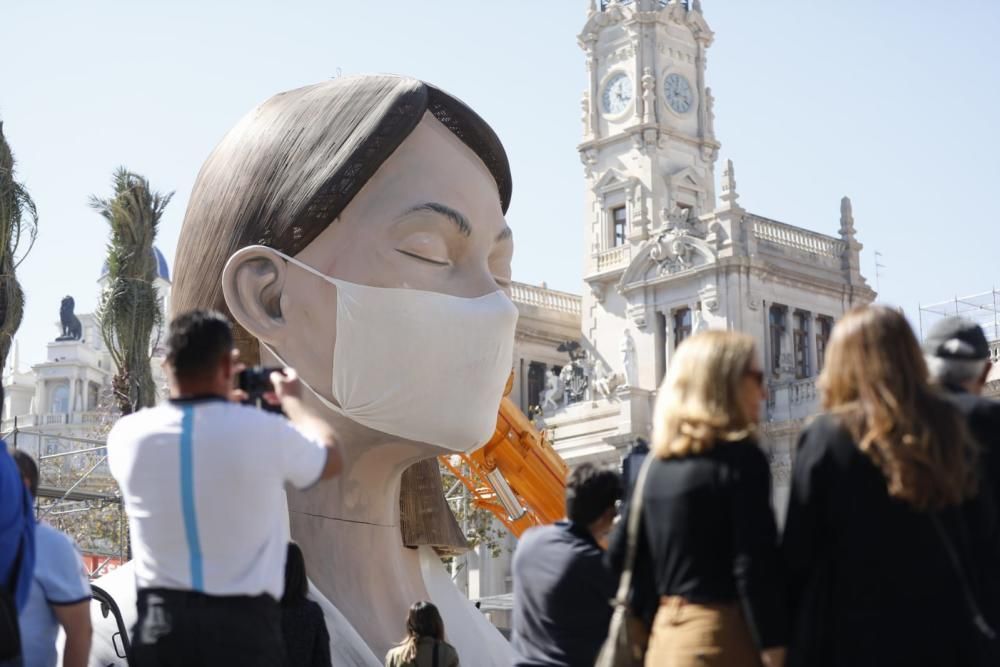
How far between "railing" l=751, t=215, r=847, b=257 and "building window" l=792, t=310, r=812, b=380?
184cm

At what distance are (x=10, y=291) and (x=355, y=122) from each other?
10.6m

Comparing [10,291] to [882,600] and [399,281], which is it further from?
[882,600]

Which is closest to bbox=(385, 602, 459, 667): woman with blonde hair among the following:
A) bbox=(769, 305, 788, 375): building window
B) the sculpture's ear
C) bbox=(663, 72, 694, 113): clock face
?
the sculpture's ear

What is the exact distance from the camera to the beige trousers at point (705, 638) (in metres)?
4.00

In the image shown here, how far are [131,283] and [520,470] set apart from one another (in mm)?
5856

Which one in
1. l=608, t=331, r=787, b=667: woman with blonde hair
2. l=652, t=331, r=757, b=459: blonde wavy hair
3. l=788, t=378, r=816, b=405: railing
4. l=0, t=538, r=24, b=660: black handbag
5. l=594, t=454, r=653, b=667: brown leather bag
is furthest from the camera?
l=788, t=378, r=816, b=405: railing

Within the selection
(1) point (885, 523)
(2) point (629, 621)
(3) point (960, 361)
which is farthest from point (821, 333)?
(1) point (885, 523)

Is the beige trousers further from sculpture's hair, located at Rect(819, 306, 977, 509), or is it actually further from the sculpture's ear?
the sculpture's ear

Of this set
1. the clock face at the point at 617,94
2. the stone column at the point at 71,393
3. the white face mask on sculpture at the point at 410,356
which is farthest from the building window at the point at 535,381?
the stone column at the point at 71,393

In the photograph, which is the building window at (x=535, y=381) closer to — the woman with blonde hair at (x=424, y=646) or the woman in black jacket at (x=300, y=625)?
the woman with blonde hair at (x=424, y=646)

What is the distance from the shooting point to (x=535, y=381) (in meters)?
46.8

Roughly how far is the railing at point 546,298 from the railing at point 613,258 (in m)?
3.47

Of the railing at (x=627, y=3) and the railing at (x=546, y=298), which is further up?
the railing at (x=627, y=3)

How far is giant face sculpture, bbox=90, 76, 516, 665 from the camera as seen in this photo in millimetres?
7555
